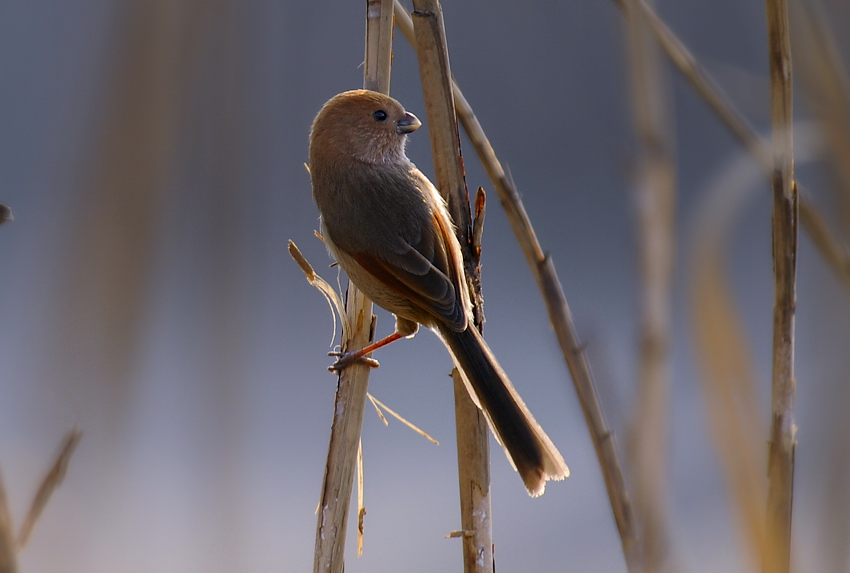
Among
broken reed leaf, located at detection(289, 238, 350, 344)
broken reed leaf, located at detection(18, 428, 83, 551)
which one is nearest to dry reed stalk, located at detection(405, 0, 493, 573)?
broken reed leaf, located at detection(289, 238, 350, 344)

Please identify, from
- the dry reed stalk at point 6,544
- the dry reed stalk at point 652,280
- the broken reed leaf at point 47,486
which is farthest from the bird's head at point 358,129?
the dry reed stalk at point 6,544

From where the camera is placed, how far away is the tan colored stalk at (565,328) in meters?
1.30

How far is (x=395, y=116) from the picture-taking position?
Result: 2.31 meters

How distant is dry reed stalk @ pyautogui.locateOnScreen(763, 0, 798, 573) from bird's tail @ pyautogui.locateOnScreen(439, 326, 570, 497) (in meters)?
0.47

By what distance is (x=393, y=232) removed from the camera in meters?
2.15

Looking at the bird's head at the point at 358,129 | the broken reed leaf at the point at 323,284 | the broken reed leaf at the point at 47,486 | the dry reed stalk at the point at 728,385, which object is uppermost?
the bird's head at the point at 358,129

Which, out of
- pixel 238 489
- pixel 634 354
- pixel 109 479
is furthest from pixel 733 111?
pixel 109 479

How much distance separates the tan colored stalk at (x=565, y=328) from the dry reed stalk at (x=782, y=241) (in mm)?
244

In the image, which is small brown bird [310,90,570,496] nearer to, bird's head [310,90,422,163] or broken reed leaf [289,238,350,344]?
bird's head [310,90,422,163]

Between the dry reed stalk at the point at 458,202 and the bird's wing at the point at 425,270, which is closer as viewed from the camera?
the dry reed stalk at the point at 458,202

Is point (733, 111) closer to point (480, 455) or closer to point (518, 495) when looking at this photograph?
point (480, 455)

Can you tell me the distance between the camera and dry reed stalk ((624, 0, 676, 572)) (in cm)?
123

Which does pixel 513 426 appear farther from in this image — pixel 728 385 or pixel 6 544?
pixel 6 544

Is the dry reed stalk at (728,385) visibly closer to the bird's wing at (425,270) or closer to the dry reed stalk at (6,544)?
the bird's wing at (425,270)
